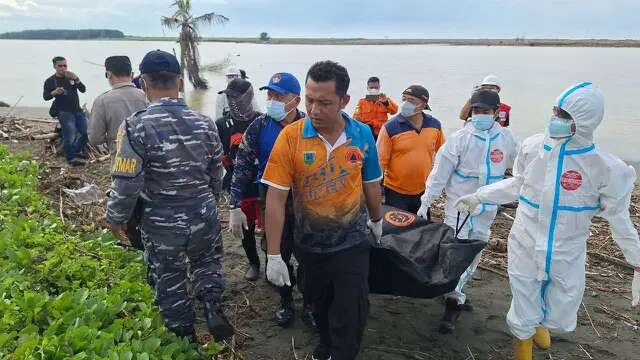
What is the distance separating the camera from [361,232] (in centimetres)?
308

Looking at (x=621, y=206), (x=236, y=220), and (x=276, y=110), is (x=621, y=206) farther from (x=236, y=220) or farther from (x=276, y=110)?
(x=236, y=220)

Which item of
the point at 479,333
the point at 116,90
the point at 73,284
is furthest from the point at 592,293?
the point at 116,90

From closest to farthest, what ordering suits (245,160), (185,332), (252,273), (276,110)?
(185,332) < (276,110) < (245,160) < (252,273)

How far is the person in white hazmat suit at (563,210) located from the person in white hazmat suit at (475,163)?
2.31 ft

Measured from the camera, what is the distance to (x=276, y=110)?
3760 millimetres

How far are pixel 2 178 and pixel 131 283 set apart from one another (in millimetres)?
3089

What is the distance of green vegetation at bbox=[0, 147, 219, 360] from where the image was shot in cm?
262

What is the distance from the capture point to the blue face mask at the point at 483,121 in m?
4.04

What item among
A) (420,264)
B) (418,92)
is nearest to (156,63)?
(420,264)

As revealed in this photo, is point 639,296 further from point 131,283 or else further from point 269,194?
point 131,283

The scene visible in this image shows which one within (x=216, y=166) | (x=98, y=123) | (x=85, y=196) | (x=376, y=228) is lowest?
(x=85, y=196)

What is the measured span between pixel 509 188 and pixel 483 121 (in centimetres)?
80

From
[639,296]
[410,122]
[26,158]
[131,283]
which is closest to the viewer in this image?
[639,296]

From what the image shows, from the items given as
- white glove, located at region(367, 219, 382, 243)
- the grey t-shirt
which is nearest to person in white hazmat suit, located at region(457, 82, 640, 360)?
white glove, located at region(367, 219, 382, 243)
